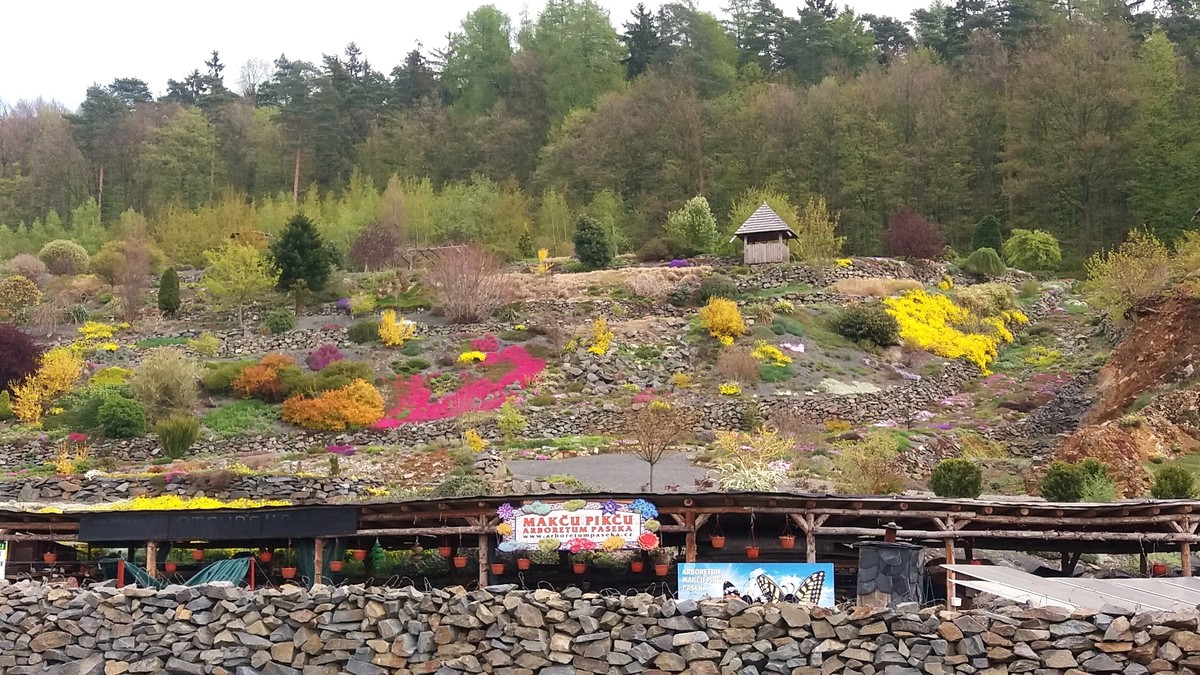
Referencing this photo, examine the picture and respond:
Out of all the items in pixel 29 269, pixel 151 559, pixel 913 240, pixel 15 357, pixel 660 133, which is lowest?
pixel 151 559

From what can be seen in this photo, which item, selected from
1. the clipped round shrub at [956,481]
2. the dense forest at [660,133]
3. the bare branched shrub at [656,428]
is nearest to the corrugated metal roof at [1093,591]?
the clipped round shrub at [956,481]

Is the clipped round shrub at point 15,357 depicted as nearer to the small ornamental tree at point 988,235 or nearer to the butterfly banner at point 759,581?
the butterfly banner at point 759,581

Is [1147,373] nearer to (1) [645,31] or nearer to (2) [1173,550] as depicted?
(2) [1173,550]

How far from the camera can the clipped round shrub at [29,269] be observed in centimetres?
6262

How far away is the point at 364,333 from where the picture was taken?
144 feet

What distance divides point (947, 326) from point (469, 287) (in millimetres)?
18822

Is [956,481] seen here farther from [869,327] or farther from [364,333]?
[364,333]

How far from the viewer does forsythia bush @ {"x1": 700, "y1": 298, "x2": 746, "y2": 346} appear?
136ft

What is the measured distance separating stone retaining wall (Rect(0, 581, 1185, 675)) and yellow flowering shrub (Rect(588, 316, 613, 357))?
2709 centimetres

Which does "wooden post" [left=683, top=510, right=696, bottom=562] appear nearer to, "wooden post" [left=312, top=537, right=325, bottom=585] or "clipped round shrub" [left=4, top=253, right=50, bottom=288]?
"wooden post" [left=312, top=537, right=325, bottom=585]

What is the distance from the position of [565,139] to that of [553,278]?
27.1 m

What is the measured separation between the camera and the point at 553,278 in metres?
51.6

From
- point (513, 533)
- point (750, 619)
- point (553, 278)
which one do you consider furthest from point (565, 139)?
point (750, 619)

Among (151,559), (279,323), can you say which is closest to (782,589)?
(151,559)
